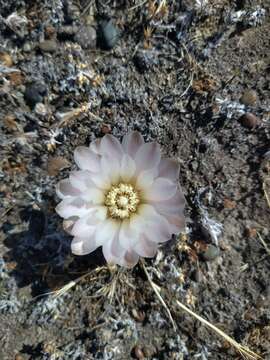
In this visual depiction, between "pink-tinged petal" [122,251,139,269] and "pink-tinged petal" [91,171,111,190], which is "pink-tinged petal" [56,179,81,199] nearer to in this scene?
"pink-tinged petal" [91,171,111,190]

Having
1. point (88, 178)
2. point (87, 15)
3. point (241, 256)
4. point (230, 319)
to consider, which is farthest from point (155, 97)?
point (230, 319)

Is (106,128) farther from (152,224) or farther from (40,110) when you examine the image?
(152,224)

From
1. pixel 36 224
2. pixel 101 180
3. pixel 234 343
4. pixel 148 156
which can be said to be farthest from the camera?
pixel 36 224

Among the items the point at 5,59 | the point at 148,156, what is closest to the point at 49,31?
the point at 5,59

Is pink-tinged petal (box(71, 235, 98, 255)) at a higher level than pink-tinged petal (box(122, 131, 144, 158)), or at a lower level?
lower

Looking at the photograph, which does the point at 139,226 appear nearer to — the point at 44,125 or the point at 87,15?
the point at 44,125

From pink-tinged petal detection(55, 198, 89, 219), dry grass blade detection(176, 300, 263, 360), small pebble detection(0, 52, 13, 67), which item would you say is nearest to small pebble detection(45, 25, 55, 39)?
small pebble detection(0, 52, 13, 67)
